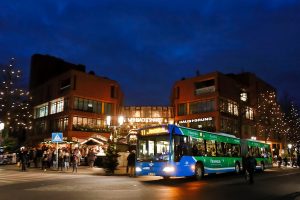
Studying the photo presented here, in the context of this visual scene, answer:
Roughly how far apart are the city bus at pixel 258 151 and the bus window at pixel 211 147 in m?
5.42

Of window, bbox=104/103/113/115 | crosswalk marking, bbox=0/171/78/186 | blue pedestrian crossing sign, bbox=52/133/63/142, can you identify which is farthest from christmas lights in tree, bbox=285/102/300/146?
crosswalk marking, bbox=0/171/78/186

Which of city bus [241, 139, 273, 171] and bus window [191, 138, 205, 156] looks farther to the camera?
city bus [241, 139, 273, 171]

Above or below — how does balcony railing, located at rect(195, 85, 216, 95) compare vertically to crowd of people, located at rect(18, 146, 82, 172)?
above

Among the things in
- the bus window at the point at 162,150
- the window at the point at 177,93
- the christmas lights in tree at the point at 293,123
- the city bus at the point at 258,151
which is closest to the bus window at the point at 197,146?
the bus window at the point at 162,150

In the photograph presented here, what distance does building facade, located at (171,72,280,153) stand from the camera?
6084 centimetres

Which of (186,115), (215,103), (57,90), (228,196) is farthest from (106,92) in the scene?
(228,196)

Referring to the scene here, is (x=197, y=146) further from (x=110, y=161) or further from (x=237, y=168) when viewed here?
(x=110, y=161)

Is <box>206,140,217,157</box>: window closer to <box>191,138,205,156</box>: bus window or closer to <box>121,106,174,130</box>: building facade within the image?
<box>191,138,205,156</box>: bus window

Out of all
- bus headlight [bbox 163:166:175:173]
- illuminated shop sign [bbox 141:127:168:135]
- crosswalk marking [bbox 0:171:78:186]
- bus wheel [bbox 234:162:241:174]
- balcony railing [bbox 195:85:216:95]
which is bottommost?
crosswalk marking [bbox 0:171:78:186]

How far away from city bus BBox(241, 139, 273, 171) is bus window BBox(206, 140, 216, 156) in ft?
17.8

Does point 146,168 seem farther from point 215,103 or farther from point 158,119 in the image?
point 158,119

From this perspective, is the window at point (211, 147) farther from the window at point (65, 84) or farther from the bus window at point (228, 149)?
the window at point (65, 84)

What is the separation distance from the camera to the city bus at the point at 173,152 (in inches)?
767

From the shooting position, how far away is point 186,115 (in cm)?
6525
